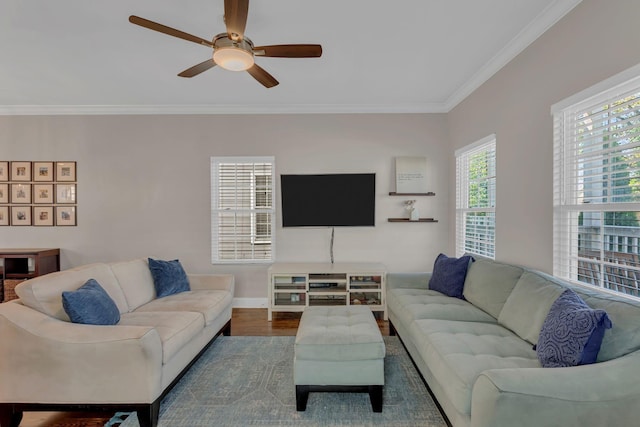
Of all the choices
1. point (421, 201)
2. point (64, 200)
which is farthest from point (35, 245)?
point (421, 201)

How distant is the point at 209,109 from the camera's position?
14.2 feet

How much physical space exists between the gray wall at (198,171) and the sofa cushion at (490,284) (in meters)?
1.52

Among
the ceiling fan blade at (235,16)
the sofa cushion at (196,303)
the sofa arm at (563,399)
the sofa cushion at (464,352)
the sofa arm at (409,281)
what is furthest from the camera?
the sofa arm at (409,281)

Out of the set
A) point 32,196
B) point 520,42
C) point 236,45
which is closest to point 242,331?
point 236,45

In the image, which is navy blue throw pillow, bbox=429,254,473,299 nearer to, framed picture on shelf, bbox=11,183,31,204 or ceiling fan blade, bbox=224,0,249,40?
ceiling fan blade, bbox=224,0,249,40

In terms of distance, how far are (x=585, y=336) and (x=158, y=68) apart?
13.0ft

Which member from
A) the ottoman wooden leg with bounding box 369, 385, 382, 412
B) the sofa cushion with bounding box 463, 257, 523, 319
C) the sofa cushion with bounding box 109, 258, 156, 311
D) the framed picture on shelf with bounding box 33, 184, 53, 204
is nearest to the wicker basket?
the framed picture on shelf with bounding box 33, 184, 53, 204

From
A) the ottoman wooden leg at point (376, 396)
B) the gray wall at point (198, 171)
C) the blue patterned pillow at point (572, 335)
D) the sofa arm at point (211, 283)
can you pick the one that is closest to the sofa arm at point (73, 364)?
the ottoman wooden leg at point (376, 396)

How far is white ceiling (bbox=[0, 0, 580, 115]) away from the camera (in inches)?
89.4

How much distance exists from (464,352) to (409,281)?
1.59m

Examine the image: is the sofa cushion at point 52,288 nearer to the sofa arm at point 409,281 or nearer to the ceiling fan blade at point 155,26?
the ceiling fan blade at point 155,26

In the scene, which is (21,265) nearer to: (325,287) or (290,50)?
(325,287)

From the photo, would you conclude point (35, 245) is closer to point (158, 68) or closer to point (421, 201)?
point (158, 68)

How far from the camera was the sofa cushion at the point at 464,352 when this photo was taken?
156cm
